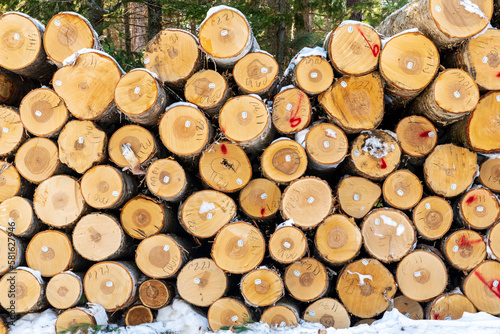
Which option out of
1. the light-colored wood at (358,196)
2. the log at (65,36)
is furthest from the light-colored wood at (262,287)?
the log at (65,36)

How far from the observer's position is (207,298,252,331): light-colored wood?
2959 millimetres

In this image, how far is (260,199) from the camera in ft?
10.1

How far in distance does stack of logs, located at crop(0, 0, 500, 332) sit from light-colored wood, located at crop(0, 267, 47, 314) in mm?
13

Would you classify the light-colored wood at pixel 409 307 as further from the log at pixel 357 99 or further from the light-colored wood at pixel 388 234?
the log at pixel 357 99

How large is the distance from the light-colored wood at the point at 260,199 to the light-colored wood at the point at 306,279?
19.9 inches

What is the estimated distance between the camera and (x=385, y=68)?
2936 millimetres

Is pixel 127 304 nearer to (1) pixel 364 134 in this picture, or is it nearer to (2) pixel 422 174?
(1) pixel 364 134

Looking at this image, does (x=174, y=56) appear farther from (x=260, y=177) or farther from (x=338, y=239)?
(x=338, y=239)

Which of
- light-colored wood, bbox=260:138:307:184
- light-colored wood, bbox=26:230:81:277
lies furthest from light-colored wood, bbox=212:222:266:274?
light-colored wood, bbox=26:230:81:277

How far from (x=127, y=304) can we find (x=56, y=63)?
90.7 inches

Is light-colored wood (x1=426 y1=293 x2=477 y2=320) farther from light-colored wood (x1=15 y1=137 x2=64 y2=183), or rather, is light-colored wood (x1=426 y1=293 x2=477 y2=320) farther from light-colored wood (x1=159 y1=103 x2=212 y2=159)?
light-colored wood (x1=15 y1=137 x2=64 y2=183)

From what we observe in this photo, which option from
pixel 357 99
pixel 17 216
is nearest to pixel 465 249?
pixel 357 99

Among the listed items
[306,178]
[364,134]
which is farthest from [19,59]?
[364,134]

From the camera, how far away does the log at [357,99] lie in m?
3.00
